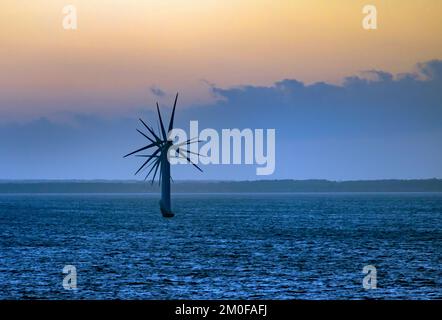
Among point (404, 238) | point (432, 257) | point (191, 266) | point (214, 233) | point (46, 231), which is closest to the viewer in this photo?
point (191, 266)

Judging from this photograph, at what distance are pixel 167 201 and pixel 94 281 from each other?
95262 mm

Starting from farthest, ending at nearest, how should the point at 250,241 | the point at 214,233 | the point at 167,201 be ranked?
1. the point at 167,201
2. the point at 214,233
3. the point at 250,241

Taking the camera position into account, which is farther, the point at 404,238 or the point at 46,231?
the point at 46,231

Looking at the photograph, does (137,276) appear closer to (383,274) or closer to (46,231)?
(383,274)

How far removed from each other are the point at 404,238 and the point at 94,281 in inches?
2713

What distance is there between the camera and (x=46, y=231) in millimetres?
133500

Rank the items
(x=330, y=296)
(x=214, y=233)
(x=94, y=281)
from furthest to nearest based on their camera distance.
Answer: (x=214, y=233)
(x=94, y=281)
(x=330, y=296)

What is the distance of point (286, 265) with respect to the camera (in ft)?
236

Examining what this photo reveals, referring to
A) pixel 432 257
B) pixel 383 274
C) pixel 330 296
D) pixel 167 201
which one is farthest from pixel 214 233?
pixel 330 296
